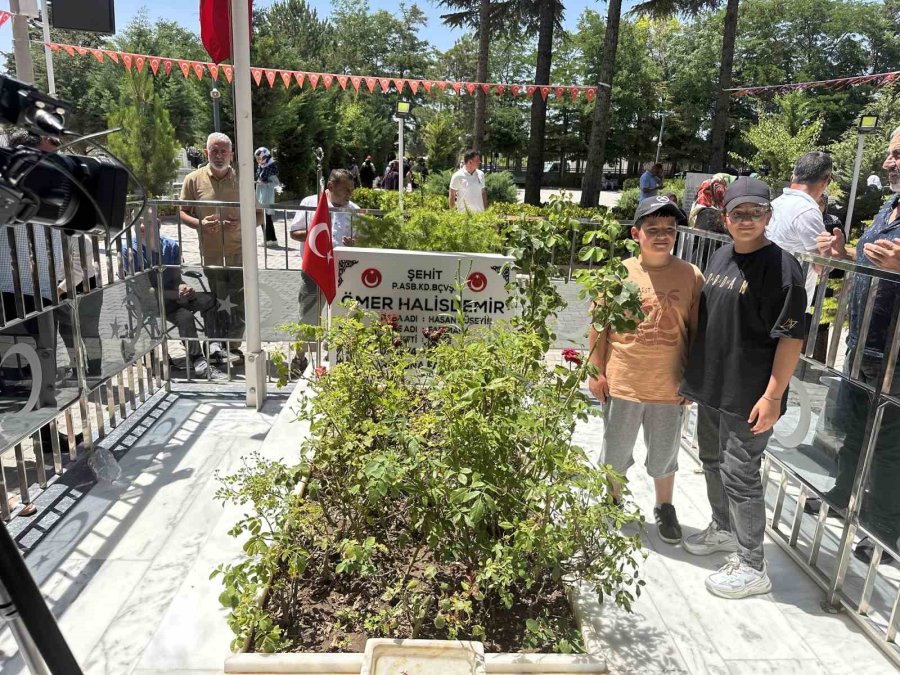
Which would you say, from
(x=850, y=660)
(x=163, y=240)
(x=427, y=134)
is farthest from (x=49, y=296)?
(x=427, y=134)

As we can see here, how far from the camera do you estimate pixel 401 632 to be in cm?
224

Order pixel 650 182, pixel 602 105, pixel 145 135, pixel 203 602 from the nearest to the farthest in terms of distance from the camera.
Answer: pixel 203 602 < pixel 650 182 < pixel 602 105 < pixel 145 135

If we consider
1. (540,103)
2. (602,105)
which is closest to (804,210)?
(602,105)

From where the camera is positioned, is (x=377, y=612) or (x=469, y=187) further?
(x=469, y=187)

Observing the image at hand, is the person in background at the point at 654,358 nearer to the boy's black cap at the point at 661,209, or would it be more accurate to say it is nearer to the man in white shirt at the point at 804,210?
the boy's black cap at the point at 661,209

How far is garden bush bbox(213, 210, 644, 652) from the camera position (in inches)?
84.1

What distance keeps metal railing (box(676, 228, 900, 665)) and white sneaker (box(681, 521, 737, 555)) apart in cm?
31

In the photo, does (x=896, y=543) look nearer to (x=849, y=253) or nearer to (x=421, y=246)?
(x=849, y=253)

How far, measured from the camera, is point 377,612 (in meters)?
2.29

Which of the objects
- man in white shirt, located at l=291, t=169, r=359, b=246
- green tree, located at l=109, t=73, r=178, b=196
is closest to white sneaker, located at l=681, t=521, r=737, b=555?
man in white shirt, located at l=291, t=169, r=359, b=246

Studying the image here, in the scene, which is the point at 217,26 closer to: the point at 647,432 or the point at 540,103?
the point at 647,432

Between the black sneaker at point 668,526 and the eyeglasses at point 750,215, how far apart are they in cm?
145

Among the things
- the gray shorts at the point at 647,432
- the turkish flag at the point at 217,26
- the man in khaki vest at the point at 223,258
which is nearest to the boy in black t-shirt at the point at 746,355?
the gray shorts at the point at 647,432

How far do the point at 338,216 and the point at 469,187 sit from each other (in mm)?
4193
